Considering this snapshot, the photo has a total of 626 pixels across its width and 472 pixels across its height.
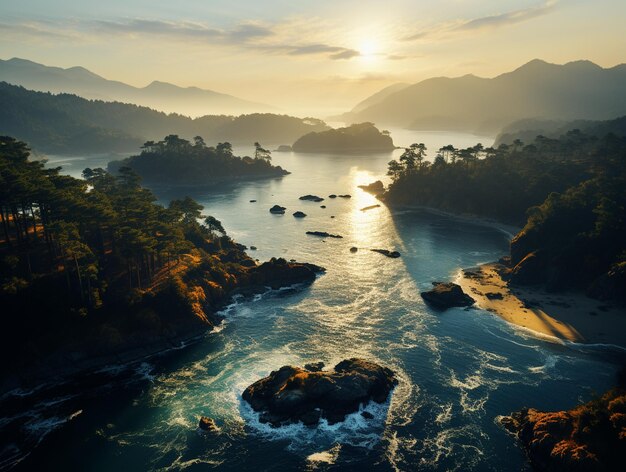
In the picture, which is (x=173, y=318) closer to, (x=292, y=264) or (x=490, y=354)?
(x=292, y=264)

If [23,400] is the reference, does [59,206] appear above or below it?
above

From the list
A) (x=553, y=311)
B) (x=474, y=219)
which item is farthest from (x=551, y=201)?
(x=474, y=219)

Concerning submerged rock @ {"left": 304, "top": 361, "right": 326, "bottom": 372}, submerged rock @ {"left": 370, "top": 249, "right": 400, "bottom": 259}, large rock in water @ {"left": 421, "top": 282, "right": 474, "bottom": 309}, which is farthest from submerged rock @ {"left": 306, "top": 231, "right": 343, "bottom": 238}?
submerged rock @ {"left": 304, "top": 361, "right": 326, "bottom": 372}

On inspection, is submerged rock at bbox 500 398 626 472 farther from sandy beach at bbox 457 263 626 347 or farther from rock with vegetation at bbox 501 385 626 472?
sandy beach at bbox 457 263 626 347

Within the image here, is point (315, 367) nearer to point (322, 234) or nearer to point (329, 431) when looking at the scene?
point (329, 431)

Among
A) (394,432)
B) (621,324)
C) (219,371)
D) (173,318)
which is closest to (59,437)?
(219,371)
